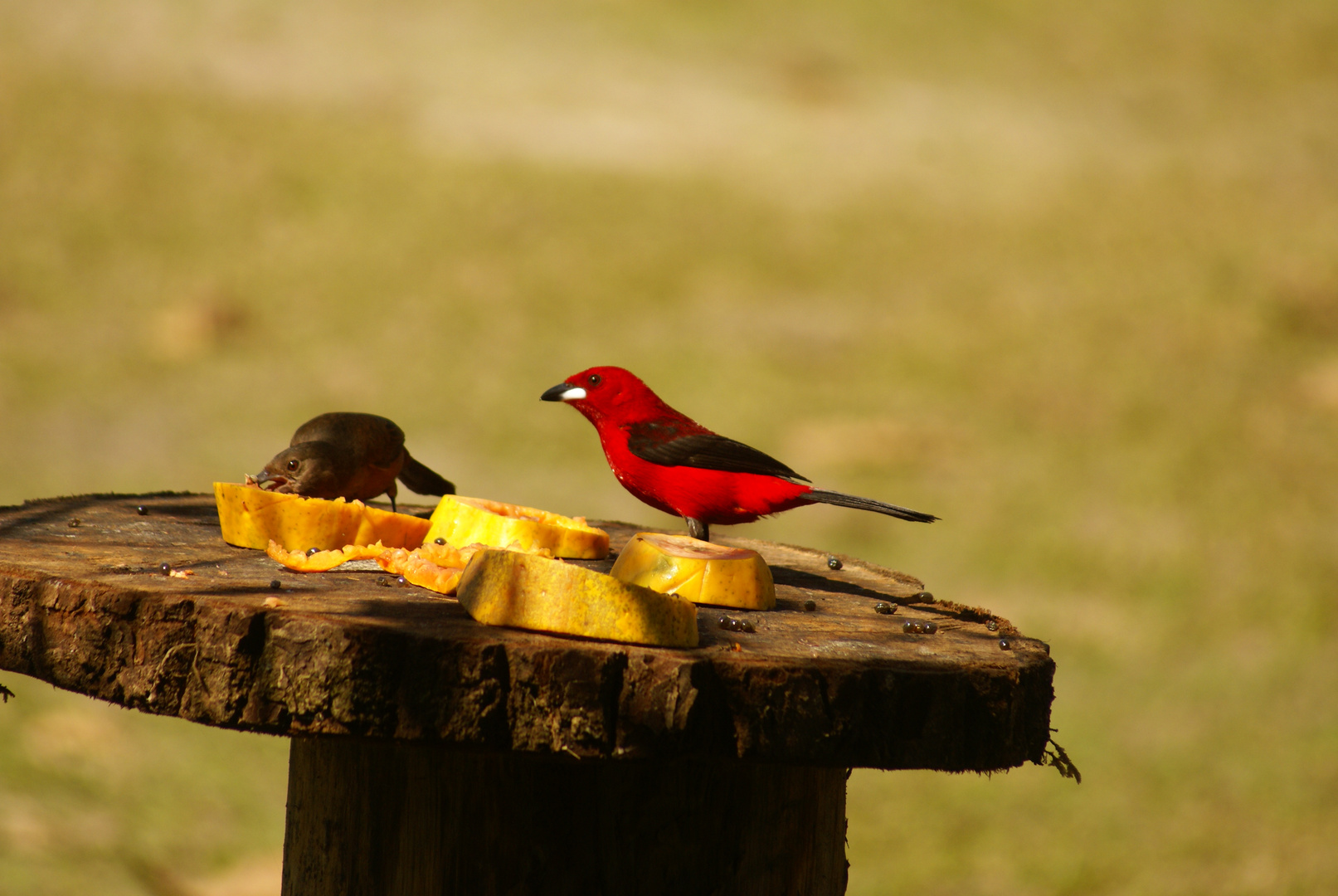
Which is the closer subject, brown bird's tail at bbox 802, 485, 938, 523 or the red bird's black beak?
brown bird's tail at bbox 802, 485, 938, 523

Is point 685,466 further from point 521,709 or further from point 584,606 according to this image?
point 521,709

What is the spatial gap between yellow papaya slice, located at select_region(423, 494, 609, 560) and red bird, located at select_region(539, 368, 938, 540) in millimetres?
237

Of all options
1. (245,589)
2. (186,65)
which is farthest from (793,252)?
(245,589)

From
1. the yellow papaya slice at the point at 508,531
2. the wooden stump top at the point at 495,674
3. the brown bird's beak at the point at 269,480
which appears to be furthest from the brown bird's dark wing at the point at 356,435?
the wooden stump top at the point at 495,674

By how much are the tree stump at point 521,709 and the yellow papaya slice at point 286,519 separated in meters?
0.08

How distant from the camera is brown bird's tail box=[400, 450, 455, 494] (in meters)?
3.96

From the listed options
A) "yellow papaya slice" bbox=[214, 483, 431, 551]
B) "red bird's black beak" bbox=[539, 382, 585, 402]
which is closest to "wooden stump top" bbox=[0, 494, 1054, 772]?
"yellow papaya slice" bbox=[214, 483, 431, 551]

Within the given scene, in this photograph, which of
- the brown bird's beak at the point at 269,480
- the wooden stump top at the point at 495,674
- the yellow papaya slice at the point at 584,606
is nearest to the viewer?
the wooden stump top at the point at 495,674

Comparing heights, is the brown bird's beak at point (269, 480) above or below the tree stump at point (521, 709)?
above

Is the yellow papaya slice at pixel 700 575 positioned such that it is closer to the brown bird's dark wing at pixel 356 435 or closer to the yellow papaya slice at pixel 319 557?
the yellow papaya slice at pixel 319 557

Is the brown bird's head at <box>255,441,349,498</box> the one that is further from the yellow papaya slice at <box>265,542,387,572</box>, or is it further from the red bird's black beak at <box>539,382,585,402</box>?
the red bird's black beak at <box>539,382,585,402</box>

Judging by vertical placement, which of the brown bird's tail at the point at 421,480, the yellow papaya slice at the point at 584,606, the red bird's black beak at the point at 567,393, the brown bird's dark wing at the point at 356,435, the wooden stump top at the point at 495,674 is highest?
the red bird's black beak at the point at 567,393

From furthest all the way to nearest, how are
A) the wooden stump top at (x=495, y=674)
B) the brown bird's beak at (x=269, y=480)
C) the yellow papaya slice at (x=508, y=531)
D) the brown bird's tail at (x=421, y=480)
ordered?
the brown bird's tail at (x=421, y=480), the brown bird's beak at (x=269, y=480), the yellow papaya slice at (x=508, y=531), the wooden stump top at (x=495, y=674)

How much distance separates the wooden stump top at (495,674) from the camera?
2199 mm
